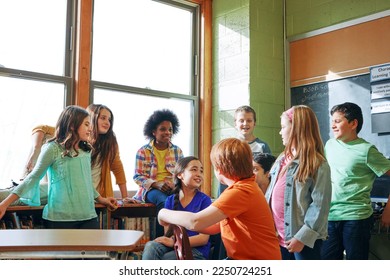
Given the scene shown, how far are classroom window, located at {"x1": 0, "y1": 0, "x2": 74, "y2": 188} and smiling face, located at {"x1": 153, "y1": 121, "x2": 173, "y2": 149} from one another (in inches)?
29.6

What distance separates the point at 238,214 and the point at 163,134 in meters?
1.87

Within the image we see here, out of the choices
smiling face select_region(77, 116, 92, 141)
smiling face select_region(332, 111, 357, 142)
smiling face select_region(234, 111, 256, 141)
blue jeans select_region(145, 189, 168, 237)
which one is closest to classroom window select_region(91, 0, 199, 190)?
blue jeans select_region(145, 189, 168, 237)

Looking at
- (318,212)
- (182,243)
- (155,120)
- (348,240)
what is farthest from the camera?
(155,120)

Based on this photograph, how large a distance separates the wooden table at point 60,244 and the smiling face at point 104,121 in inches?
56.2

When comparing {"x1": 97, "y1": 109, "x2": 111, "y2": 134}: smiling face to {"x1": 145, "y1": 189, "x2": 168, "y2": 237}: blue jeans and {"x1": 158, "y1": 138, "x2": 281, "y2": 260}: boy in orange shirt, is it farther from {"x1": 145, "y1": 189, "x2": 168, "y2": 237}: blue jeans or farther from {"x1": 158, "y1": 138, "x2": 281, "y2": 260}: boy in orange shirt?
{"x1": 158, "y1": 138, "x2": 281, "y2": 260}: boy in orange shirt

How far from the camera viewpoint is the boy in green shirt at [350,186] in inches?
97.8

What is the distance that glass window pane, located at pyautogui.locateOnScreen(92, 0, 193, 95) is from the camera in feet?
12.4

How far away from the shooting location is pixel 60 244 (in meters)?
1.46

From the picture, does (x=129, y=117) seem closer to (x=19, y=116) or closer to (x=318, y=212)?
(x=19, y=116)

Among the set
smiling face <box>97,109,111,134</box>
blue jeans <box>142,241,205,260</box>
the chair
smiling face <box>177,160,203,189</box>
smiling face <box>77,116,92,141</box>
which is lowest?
blue jeans <box>142,241,205,260</box>

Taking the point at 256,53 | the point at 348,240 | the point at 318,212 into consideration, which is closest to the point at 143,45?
the point at 256,53

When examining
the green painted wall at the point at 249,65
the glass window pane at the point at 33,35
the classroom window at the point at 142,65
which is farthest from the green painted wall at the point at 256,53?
the glass window pane at the point at 33,35

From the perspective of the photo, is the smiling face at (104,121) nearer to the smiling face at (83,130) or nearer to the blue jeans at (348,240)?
the smiling face at (83,130)
